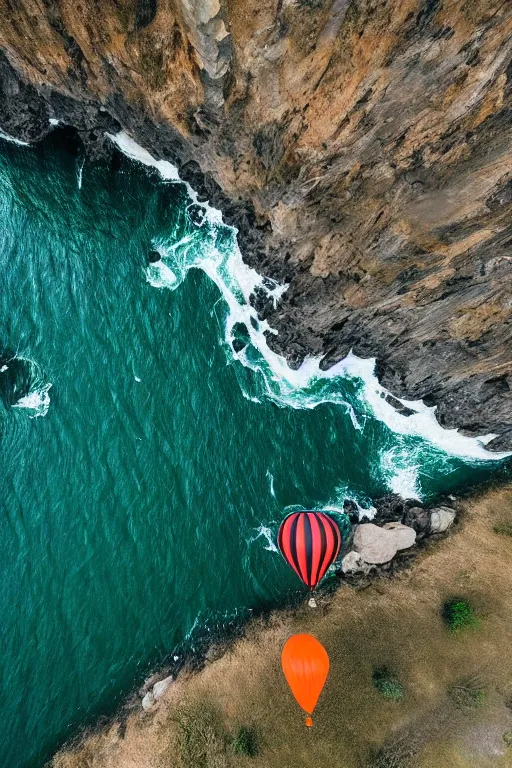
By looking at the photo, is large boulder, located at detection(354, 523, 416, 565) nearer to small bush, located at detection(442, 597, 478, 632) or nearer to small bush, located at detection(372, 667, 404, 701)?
small bush, located at detection(442, 597, 478, 632)

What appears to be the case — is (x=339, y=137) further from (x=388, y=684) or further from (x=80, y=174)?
(x=388, y=684)

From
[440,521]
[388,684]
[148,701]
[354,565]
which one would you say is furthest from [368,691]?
[148,701]

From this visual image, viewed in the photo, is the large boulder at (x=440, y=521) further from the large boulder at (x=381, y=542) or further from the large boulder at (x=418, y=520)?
the large boulder at (x=381, y=542)

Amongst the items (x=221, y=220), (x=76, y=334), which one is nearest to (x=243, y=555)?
(x=76, y=334)

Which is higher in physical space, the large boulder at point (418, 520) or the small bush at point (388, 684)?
the large boulder at point (418, 520)

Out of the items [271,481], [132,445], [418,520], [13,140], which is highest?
[13,140]

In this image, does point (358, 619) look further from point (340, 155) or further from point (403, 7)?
point (403, 7)

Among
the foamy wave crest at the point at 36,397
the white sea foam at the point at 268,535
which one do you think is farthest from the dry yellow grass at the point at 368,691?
the foamy wave crest at the point at 36,397
